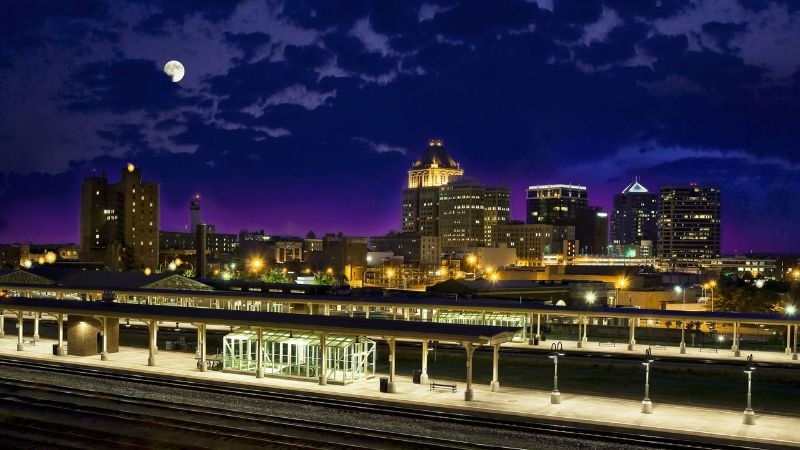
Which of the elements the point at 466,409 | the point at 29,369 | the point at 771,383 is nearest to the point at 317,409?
the point at 466,409

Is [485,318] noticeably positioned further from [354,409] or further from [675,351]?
[354,409]

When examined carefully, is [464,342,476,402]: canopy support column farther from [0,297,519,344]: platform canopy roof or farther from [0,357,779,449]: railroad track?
[0,357,779,449]: railroad track

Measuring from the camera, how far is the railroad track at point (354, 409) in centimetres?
2616

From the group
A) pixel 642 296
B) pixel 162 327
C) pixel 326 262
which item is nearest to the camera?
pixel 162 327

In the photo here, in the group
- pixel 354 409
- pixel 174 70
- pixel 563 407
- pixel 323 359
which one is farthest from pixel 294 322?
pixel 174 70

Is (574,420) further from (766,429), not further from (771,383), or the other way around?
(771,383)

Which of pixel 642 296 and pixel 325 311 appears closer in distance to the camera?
pixel 325 311

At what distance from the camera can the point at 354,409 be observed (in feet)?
104

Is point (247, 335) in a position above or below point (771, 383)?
above

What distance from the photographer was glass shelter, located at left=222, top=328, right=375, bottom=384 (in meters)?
37.1

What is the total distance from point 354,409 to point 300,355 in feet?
23.4

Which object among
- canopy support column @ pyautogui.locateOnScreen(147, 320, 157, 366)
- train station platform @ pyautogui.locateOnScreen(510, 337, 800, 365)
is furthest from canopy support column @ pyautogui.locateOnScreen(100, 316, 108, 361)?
train station platform @ pyautogui.locateOnScreen(510, 337, 800, 365)

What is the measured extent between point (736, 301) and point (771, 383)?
48781 mm

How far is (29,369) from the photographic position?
41.6 metres
